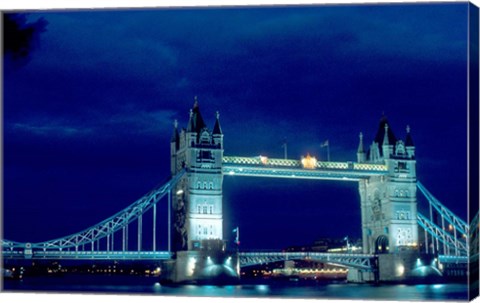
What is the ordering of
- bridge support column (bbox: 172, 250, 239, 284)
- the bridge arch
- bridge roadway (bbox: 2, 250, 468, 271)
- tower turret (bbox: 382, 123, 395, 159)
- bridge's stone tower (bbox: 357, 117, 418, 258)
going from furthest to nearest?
1. the bridge arch
2. tower turret (bbox: 382, 123, 395, 159)
3. bridge's stone tower (bbox: 357, 117, 418, 258)
4. bridge support column (bbox: 172, 250, 239, 284)
5. bridge roadway (bbox: 2, 250, 468, 271)

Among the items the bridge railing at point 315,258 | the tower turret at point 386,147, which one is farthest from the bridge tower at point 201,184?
the tower turret at point 386,147

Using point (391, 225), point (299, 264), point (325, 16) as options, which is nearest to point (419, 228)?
point (391, 225)

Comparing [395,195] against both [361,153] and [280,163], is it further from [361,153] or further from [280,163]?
[280,163]

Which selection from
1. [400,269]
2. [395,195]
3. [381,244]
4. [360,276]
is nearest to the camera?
[400,269]

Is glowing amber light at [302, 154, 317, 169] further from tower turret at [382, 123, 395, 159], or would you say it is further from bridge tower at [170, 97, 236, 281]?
tower turret at [382, 123, 395, 159]

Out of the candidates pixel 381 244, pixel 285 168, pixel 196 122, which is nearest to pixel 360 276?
pixel 381 244

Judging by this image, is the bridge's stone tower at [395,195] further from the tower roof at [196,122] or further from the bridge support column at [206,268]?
the tower roof at [196,122]

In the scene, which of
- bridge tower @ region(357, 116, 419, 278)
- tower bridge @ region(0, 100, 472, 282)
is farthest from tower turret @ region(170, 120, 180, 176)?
bridge tower @ region(357, 116, 419, 278)
